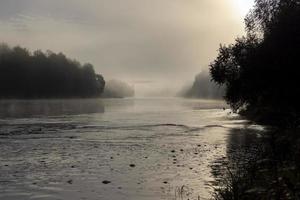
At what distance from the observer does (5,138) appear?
4819cm

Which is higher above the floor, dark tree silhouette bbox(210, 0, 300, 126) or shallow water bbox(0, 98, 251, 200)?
dark tree silhouette bbox(210, 0, 300, 126)

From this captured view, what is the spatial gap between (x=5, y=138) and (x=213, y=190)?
3217cm

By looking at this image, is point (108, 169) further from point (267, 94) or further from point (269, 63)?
point (267, 94)

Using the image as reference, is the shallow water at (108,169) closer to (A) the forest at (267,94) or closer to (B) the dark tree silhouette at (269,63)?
(A) the forest at (267,94)

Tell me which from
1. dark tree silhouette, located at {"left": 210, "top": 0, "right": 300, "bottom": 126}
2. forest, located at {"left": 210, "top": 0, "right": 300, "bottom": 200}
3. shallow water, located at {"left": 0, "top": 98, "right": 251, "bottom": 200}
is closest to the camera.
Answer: forest, located at {"left": 210, "top": 0, "right": 300, "bottom": 200}

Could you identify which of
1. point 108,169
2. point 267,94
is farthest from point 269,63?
point 108,169

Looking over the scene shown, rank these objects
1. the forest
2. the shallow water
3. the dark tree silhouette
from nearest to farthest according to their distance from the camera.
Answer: the forest → the shallow water → the dark tree silhouette

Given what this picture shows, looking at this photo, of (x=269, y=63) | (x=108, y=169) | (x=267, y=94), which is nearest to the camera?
(x=108, y=169)

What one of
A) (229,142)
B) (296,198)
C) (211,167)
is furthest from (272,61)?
(296,198)

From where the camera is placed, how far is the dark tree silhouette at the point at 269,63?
47.8 meters

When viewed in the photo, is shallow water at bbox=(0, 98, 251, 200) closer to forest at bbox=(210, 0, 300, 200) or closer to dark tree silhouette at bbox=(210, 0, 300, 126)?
forest at bbox=(210, 0, 300, 200)

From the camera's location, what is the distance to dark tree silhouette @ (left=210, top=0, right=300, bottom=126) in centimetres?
4781

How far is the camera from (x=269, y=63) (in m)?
50.5

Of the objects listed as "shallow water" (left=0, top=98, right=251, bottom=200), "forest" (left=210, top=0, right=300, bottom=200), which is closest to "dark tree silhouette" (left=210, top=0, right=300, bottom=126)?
"forest" (left=210, top=0, right=300, bottom=200)
